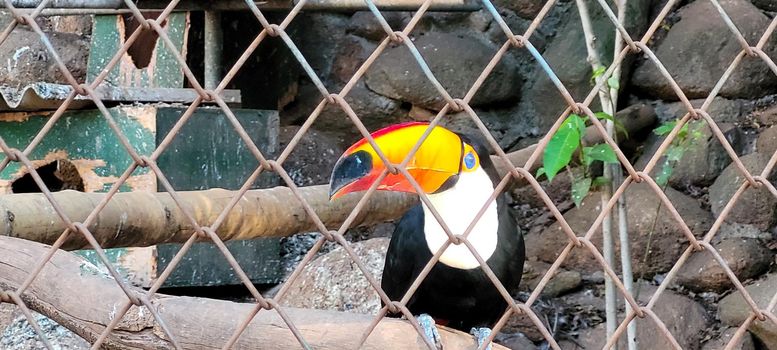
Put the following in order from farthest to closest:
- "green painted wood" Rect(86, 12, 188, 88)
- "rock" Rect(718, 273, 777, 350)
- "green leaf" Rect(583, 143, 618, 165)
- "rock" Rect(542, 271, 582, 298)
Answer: "rock" Rect(542, 271, 582, 298), "green painted wood" Rect(86, 12, 188, 88), "rock" Rect(718, 273, 777, 350), "green leaf" Rect(583, 143, 618, 165)

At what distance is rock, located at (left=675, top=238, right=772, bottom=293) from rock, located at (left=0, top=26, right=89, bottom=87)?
7.39ft

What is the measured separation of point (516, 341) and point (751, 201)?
2.98 ft

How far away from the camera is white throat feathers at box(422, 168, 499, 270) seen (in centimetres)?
220

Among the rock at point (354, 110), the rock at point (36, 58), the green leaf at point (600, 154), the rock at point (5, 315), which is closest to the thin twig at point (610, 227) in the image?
the green leaf at point (600, 154)

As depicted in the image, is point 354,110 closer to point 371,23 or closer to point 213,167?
point 371,23

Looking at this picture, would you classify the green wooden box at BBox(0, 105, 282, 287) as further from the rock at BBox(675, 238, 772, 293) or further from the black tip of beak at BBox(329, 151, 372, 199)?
the black tip of beak at BBox(329, 151, 372, 199)

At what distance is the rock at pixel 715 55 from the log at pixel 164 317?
2.55 metres

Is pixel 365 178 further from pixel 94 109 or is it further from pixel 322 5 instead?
pixel 94 109

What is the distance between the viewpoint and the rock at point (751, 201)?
340 centimetres

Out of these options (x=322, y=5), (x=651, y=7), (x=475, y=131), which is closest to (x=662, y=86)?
(x=651, y=7)

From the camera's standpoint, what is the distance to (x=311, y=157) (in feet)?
12.7

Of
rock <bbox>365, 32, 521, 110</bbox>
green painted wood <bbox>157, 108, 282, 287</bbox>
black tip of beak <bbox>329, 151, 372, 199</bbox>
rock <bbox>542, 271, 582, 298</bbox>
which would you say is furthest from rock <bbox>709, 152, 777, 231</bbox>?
black tip of beak <bbox>329, 151, 372, 199</bbox>

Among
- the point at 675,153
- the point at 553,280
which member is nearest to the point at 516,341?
the point at 553,280

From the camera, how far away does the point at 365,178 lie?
157cm
